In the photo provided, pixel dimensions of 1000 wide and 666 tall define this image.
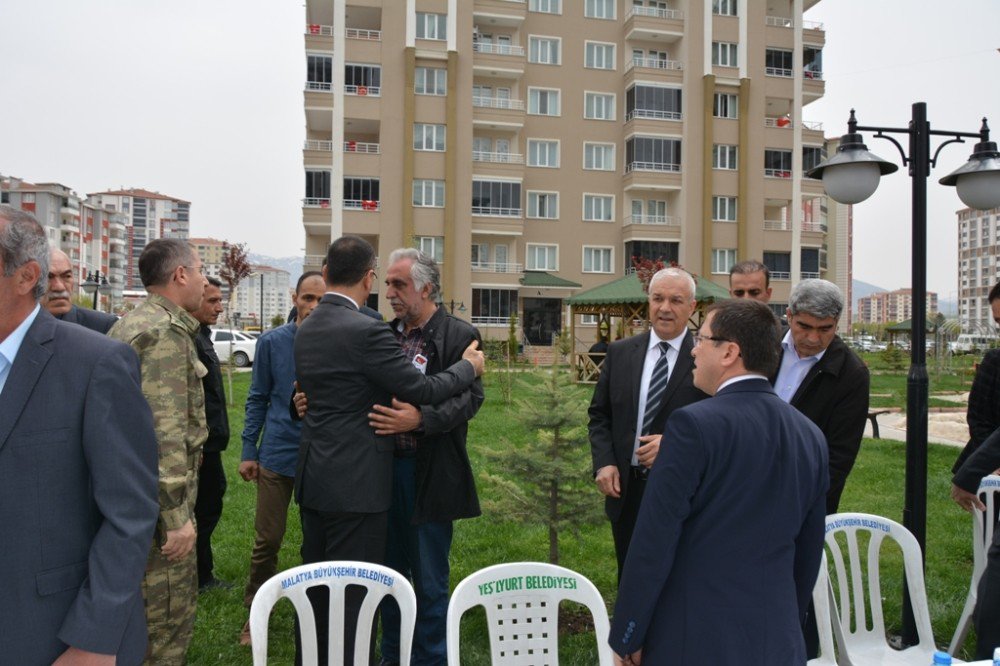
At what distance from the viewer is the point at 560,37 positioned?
41594 mm

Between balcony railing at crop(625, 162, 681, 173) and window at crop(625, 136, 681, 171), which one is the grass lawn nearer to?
balcony railing at crop(625, 162, 681, 173)

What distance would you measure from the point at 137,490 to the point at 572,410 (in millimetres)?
3309

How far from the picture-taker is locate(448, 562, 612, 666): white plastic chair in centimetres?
271

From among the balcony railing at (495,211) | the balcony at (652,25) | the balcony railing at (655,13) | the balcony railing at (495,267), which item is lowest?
the balcony railing at (495,267)

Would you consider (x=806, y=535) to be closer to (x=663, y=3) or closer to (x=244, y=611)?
(x=244, y=611)

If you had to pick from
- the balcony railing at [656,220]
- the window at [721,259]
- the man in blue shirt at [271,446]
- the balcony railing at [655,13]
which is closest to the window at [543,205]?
the balcony railing at [656,220]

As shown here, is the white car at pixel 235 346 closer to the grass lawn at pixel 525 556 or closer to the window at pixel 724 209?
the grass lawn at pixel 525 556

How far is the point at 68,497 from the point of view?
195 centimetres

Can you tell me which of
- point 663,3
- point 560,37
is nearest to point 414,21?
point 560,37

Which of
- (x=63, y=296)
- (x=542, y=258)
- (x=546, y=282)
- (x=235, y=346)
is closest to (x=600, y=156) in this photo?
(x=542, y=258)

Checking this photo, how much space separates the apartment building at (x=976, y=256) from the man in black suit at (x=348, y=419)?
15970 centimetres

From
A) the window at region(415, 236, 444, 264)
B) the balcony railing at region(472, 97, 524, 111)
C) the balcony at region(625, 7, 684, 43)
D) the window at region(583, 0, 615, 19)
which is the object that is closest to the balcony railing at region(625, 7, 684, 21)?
the balcony at region(625, 7, 684, 43)

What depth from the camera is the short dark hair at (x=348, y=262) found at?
3.47 meters

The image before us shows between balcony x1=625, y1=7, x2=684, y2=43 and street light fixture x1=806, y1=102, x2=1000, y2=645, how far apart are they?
132 ft
